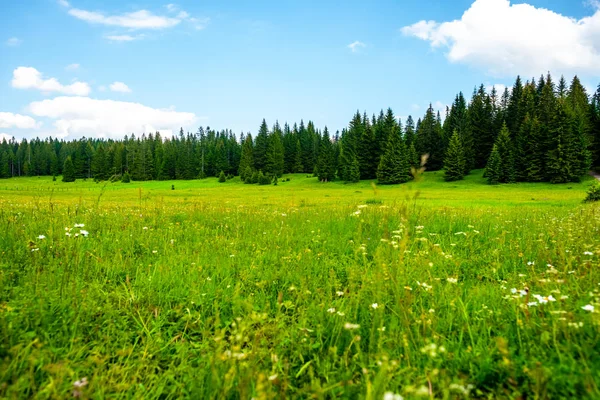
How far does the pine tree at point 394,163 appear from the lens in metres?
70.4

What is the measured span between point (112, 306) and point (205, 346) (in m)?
1.28

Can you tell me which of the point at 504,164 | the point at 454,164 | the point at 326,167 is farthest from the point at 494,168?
the point at 326,167

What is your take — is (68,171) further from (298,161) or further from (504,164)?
(504,164)

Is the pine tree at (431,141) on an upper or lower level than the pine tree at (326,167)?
upper

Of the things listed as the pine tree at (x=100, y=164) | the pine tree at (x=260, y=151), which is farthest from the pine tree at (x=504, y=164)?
the pine tree at (x=100, y=164)

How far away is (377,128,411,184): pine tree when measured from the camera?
7038cm

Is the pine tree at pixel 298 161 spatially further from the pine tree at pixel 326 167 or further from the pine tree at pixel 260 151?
the pine tree at pixel 326 167

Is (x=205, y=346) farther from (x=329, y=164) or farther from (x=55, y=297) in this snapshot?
(x=329, y=164)

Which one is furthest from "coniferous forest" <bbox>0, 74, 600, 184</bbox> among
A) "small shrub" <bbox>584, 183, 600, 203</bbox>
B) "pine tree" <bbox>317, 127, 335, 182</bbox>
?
"small shrub" <bbox>584, 183, 600, 203</bbox>

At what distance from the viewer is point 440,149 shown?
84.9m

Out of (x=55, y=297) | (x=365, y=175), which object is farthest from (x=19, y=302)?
(x=365, y=175)

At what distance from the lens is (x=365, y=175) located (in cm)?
8119

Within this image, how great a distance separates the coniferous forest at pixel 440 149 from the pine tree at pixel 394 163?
0.22m

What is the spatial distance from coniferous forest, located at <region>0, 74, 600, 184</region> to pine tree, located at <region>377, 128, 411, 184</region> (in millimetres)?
223
